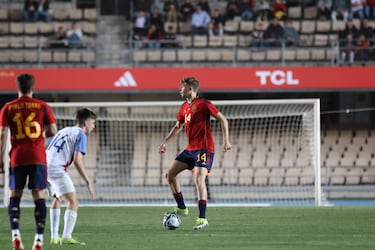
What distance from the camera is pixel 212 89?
2289cm

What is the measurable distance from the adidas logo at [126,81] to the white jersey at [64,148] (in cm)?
1294

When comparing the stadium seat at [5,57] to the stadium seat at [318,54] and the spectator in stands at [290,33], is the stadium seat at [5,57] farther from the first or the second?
the stadium seat at [318,54]

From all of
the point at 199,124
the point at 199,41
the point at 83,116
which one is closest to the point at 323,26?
the point at 199,41

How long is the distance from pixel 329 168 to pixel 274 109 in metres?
2.41

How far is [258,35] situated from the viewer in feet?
78.7

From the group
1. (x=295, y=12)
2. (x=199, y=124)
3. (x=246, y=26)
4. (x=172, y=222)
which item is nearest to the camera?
(x=172, y=222)

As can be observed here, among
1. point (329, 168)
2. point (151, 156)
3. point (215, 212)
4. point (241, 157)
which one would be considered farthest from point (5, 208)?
point (329, 168)

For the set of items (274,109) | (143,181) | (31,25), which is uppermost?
(31,25)

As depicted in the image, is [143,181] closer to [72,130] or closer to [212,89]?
[212,89]

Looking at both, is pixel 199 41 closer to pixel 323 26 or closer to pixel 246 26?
pixel 246 26

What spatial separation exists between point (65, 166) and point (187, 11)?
1569cm

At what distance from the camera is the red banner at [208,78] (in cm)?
2284

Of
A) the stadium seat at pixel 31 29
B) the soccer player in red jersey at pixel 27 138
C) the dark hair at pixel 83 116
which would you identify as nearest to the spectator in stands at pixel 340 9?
the stadium seat at pixel 31 29

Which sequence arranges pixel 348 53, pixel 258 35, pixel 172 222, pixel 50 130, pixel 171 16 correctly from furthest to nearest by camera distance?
pixel 171 16, pixel 258 35, pixel 348 53, pixel 172 222, pixel 50 130
